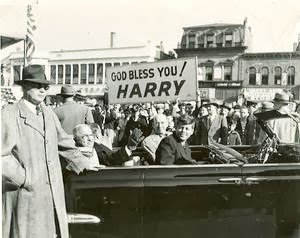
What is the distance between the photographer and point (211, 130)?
6934mm

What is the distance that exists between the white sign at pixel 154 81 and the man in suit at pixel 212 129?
2110 mm

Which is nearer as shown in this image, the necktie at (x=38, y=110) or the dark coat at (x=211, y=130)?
the necktie at (x=38, y=110)

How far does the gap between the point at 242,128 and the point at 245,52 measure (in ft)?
76.4

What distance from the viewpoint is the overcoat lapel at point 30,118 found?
280cm

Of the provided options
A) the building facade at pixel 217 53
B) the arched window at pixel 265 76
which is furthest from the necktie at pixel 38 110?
the building facade at pixel 217 53

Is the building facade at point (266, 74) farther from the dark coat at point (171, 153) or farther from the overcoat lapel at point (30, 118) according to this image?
the overcoat lapel at point (30, 118)

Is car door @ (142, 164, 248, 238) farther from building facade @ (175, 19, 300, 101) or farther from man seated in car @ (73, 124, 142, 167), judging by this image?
building facade @ (175, 19, 300, 101)

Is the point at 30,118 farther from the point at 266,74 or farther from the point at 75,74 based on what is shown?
the point at 266,74

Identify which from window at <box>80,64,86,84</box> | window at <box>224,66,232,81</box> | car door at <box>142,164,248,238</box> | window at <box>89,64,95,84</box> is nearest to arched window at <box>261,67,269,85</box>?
window at <box>224,66,232,81</box>

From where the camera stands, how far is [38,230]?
111 inches

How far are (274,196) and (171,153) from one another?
74 centimetres

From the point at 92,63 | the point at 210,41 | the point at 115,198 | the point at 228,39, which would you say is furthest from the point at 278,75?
the point at 115,198

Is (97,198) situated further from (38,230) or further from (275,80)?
(275,80)

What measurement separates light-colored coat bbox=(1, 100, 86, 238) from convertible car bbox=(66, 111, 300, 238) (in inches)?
6.0
